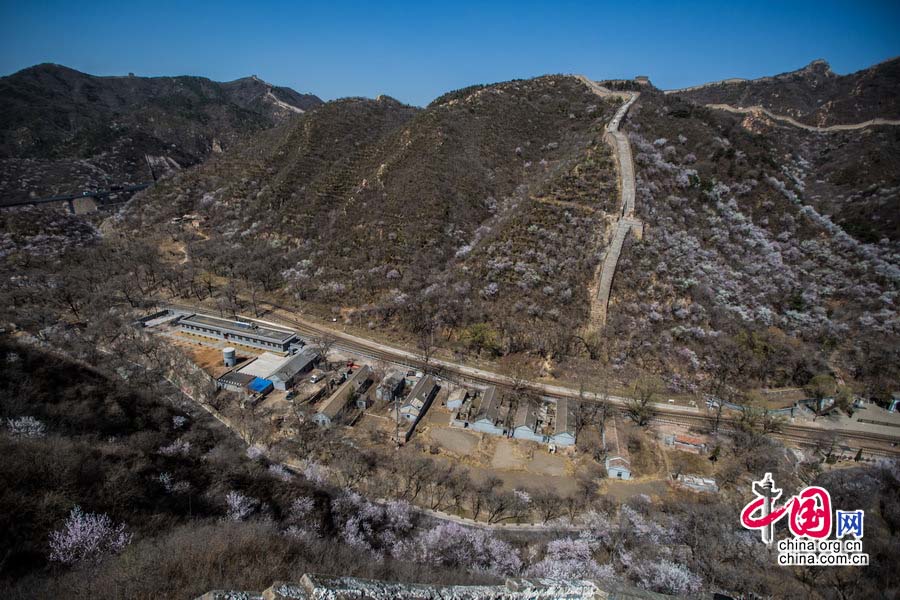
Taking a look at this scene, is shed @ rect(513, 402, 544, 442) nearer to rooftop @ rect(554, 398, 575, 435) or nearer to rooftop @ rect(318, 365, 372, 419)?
rooftop @ rect(554, 398, 575, 435)

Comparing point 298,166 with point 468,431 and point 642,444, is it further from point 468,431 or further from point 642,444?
point 642,444

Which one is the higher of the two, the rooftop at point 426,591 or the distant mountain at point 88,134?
the distant mountain at point 88,134

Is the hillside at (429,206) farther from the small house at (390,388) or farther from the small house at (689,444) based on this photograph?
A: the small house at (689,444)

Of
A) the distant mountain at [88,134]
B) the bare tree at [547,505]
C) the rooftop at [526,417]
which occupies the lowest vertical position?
the bare tree at [547,505]

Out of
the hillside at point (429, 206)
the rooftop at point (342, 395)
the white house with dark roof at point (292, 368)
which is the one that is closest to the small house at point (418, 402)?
the rooftop at point (342, 395)

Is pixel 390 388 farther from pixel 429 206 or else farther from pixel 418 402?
pixel 429 206

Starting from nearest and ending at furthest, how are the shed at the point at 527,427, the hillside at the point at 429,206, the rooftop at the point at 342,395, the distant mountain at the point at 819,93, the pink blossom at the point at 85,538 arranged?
the pink blossom at the point at 85,538 → the shed at the point at 527,427 → the rooftop at the point at 342,395 → the hillside at the point at 429,206 → the distant mountain at the point at 819,93

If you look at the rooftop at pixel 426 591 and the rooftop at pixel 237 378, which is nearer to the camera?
the rooftop at pixel 426 591
